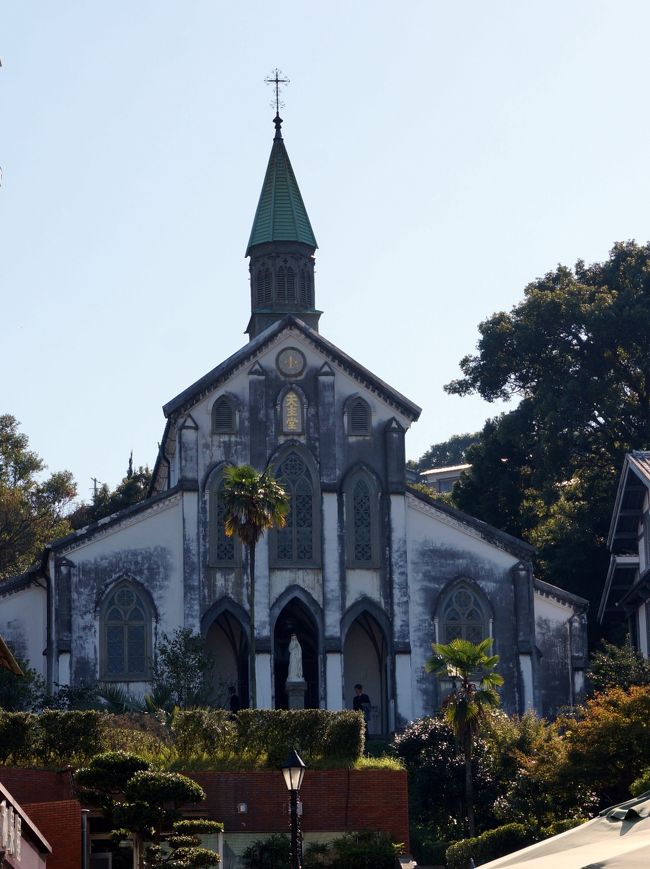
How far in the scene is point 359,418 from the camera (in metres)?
54.2

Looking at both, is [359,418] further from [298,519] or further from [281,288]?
[281,288]

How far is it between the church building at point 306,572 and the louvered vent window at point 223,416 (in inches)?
2.1

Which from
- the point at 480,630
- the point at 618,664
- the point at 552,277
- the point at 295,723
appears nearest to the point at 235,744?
the point at 295,723

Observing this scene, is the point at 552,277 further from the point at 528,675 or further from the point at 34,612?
the point at 34,612

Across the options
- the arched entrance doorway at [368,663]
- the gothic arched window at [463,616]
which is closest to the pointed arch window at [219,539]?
the arched entrance doorway at [368,663]

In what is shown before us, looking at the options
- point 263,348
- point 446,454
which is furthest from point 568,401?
point 446,454

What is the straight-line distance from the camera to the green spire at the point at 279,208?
60.0 m

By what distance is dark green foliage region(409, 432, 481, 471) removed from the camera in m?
166

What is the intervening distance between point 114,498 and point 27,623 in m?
24.3

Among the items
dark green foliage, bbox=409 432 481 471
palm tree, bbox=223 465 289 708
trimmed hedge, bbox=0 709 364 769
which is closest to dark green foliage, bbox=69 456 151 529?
palm tree, bbox=223 465 289 708

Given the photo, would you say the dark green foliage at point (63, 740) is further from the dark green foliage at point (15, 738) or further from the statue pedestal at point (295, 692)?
the statue pedestal at point (295, 692)

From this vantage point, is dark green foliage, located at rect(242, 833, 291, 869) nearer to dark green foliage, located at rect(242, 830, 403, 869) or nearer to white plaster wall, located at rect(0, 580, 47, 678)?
dark green foliage, located at rect(242, 830, 403, 869)

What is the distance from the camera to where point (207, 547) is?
52.0 metres

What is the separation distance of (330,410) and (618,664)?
12900mm
